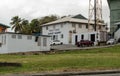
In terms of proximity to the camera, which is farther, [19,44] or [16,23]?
[16,23]

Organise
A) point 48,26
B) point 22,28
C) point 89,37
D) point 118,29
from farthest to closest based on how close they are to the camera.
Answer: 1. point 22,28
2. point 48,26
3. point 89,37
4. point 118,29

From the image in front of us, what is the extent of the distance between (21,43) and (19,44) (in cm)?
47

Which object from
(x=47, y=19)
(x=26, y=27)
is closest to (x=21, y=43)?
(x=26, y=27)

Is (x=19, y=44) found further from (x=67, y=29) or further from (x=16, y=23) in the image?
(x=16, y=23)

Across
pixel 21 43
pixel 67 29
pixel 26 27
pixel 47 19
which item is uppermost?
pixel 47 19

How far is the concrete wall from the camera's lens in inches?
2195

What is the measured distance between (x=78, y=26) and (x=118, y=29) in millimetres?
20308

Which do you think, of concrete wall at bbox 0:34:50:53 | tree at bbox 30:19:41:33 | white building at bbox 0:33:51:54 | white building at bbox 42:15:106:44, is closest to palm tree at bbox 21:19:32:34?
tree at bbox 30:19:41:33

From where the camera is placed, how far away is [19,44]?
57312 millimetres

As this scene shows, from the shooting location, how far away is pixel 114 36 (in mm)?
71812

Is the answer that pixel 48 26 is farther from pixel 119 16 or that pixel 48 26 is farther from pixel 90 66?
pixel 90 66

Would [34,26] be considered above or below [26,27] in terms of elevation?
above

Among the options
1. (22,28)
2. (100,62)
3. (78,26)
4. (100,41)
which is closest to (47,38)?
(100,41)

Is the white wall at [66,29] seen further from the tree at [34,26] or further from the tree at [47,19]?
the tree at [47,19]
